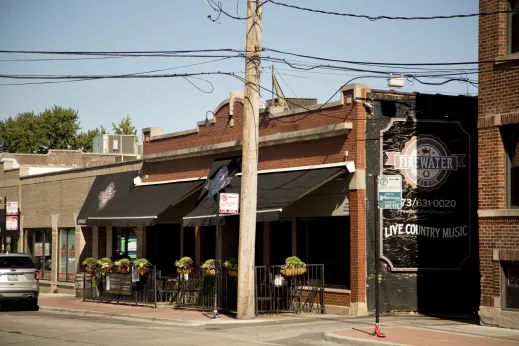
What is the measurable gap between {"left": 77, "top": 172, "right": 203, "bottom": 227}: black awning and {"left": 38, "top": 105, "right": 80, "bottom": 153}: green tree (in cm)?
5015

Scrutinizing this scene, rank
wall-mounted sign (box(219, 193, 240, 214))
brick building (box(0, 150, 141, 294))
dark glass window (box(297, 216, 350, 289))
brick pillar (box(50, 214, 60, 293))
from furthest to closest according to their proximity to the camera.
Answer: brick pillar (box(50, 214, 60, 293)), brick building (box(0, 150, 141, 294)), dark glass window (box(297, 216, 350, 289)), wall-mounted sign (box(219, 193, 240, 214))

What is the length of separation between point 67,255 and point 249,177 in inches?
722

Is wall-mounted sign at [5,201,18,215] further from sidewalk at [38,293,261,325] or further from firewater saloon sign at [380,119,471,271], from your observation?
firewater saloon sign at [380,119,471,271]

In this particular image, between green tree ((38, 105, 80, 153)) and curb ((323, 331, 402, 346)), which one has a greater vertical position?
green tree ((38, 105, 80, 153))

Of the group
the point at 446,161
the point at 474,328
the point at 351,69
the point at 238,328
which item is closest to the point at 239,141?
the point at 351,69

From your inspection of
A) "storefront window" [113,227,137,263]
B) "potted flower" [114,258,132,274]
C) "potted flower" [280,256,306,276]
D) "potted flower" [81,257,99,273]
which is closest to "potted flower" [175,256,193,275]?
"potted flower" [114,258,132,274]

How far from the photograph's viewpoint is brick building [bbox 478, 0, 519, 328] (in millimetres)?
19516

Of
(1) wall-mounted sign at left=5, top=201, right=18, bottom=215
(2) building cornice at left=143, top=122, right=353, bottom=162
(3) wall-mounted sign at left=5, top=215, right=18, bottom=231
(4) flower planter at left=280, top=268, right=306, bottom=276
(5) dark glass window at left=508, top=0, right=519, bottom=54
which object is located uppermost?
(5) dark glass window at left=508, top=0, right=519, bottom=54

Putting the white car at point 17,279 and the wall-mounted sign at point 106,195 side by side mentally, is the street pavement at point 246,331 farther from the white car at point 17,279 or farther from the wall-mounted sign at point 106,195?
the wall-mounted sign at point 106,195

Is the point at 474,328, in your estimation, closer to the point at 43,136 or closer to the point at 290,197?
the point at 290,197

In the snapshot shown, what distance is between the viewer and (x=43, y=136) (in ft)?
274

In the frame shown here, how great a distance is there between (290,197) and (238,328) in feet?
15.9

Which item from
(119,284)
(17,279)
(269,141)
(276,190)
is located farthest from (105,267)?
(276,190)

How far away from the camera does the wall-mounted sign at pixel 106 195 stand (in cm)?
3397
